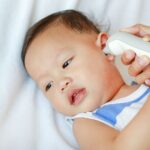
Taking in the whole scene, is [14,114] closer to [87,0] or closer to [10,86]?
[10,86]

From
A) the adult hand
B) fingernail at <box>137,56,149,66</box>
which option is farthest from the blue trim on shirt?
fingernail at <box>137,56,149,66</box>

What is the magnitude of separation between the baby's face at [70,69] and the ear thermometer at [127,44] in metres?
0.16

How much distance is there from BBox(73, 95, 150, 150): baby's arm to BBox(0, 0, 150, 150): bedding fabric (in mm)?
92

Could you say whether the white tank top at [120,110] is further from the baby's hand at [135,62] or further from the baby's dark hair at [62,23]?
the baby's dark hair at [62,23]

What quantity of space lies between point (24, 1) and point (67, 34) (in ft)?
0.59

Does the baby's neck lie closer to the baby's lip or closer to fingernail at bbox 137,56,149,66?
the baby's lip

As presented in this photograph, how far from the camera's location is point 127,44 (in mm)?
1110

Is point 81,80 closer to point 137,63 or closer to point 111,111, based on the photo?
point 111,111

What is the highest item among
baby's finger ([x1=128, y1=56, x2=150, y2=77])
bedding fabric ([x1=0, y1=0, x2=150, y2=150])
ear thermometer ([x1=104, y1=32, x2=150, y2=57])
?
ear thermometer ([x1=104, y1=32, x2=150, y2=57])

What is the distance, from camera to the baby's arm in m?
1.06

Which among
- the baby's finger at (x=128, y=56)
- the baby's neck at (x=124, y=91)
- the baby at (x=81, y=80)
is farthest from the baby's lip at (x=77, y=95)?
the baby's finger at (x=128, y=56)

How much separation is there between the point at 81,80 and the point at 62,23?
24 cm

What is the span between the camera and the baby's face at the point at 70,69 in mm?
1275

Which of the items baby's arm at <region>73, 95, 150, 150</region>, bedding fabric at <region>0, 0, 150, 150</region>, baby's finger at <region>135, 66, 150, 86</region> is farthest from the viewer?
bedding fabric at <region>0, 0, 150, 150</region>
